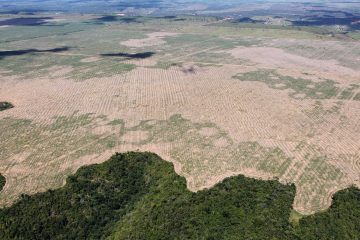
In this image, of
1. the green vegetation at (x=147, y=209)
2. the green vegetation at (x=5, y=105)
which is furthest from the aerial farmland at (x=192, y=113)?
the green vegetation at (x=147, y=209)

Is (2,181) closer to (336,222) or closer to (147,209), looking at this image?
(147,209)

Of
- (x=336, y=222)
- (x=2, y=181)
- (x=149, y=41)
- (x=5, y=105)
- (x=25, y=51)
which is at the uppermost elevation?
(x=2, y=181)

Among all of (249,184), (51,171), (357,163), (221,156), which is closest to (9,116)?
(51,171)

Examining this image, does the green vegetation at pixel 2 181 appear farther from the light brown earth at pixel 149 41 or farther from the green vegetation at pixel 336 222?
the light brown earth at pixel 149 41

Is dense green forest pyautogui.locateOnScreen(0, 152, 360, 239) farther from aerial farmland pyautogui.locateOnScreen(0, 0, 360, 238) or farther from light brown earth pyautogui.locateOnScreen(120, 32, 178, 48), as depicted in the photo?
light brown earth pyautogui.locateOnScreen(120, 32, 178, 48)

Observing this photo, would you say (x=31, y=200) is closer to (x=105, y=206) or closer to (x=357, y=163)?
(x=105, y=206)

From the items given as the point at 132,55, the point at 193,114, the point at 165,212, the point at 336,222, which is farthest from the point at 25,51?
the point at 336,222
